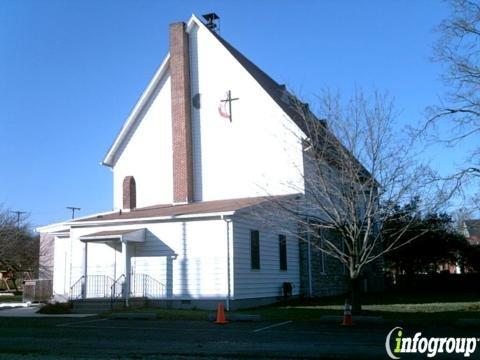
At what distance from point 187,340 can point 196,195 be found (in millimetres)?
17139

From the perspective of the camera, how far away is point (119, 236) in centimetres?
2312

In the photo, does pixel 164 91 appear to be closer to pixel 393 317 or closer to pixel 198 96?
pixel 198 96

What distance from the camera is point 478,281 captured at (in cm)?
4100

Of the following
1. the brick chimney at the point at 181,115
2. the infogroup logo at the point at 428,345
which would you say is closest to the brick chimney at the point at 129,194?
the brick chimney at the point at 181,115

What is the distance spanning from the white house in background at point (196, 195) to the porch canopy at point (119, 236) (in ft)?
0.19

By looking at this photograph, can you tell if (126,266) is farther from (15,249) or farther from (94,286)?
(15,249)

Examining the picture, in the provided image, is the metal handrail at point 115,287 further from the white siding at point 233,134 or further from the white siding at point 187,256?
the white siding at point 233,134

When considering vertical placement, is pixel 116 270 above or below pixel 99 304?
above

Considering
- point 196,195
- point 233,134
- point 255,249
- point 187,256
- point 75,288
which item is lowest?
point 75,288

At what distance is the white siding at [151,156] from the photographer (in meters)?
31.3

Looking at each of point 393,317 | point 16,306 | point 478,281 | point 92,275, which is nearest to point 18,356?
point 393,317

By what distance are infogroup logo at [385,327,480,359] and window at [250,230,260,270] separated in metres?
11.5

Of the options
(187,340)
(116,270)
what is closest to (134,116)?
(116,270)

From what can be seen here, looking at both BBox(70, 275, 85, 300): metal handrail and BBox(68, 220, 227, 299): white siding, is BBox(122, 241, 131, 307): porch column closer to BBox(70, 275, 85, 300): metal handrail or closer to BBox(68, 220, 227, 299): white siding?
BBox(68, 220, 227, 299): white siding
